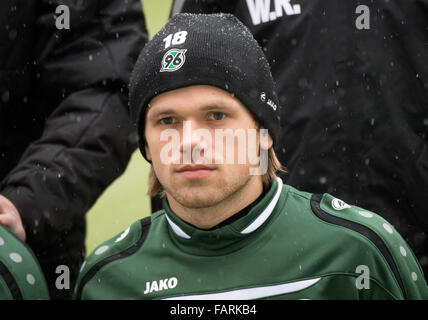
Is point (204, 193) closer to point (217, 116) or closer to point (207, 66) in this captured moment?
point (217, 116)

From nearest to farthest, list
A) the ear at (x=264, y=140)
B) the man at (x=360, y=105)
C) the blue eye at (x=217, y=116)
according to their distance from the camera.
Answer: the blue eye at (x=217, y=116) < the ear at (x=264, y=140) < the man at (x=360, y=105)

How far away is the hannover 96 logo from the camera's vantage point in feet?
7.13

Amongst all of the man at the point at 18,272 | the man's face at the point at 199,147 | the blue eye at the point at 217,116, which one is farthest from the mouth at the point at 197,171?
the man at the point at 18,272

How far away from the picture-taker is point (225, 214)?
217 cm

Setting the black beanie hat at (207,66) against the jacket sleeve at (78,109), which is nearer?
the black beanie hat at (207,66)

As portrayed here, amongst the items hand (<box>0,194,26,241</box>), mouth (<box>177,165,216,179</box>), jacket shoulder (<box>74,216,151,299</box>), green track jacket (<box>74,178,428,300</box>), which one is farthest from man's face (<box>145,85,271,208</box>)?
hand (<box>0,194,26,241</box>)

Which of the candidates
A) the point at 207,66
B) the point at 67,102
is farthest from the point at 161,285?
the point at 67,102

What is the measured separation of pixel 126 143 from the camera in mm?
2582

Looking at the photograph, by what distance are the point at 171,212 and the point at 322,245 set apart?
0.38m

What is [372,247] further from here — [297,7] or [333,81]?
[297,7]

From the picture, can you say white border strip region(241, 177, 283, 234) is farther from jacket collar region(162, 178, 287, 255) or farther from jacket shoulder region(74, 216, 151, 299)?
jacket shoulder region(74, 216, 151, 299)

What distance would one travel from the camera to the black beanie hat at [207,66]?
2.17 metres

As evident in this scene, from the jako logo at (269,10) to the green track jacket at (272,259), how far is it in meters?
0.50

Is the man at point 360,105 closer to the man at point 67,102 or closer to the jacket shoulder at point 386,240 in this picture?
the jacket shoulder at point 386,240
